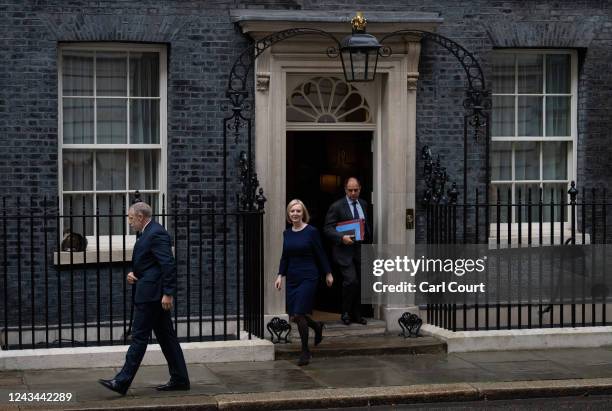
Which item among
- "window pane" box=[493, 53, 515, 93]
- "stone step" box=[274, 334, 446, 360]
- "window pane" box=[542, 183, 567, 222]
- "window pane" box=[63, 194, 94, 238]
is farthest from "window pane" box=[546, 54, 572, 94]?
"window pane" box=[63, 194, 94, 238]

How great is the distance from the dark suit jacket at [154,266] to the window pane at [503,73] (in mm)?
5736

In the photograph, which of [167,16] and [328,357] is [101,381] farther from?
[167,16]

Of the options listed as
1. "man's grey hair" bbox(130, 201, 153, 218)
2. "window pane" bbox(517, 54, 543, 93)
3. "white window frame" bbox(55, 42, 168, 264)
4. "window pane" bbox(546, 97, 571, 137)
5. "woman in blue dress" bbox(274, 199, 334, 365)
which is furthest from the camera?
"window pane" bbox(546, 97, 571, 137)

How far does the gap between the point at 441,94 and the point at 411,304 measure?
2.48m

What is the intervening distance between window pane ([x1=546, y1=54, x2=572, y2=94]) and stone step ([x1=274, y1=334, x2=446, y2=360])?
12.2 ft

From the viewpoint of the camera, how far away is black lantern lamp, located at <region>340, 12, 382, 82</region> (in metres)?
12.4

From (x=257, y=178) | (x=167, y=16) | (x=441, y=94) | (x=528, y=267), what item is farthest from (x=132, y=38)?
(x=528, y=267)

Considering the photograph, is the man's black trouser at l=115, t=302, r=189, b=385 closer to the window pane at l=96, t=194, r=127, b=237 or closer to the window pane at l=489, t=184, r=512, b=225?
the window pane at l=96, t=194, r=127, b=237

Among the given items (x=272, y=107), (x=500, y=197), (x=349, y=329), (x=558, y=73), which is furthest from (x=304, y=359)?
(x=558, y=73)

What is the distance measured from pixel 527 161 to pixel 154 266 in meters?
6.06

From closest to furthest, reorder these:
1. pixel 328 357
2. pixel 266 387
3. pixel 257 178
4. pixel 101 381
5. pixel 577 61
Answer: pixel 101 381 < pixel 266 387 < pixel 328 357 < pixel 257 178 < pixel 577 61

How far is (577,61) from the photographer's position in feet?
48.1

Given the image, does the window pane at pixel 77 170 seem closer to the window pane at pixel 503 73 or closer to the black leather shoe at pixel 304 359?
the black leather shoe at pixel 304 359

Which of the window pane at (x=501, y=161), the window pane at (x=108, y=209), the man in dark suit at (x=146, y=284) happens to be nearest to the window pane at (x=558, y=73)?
the window pane at (x=501, y=161)
